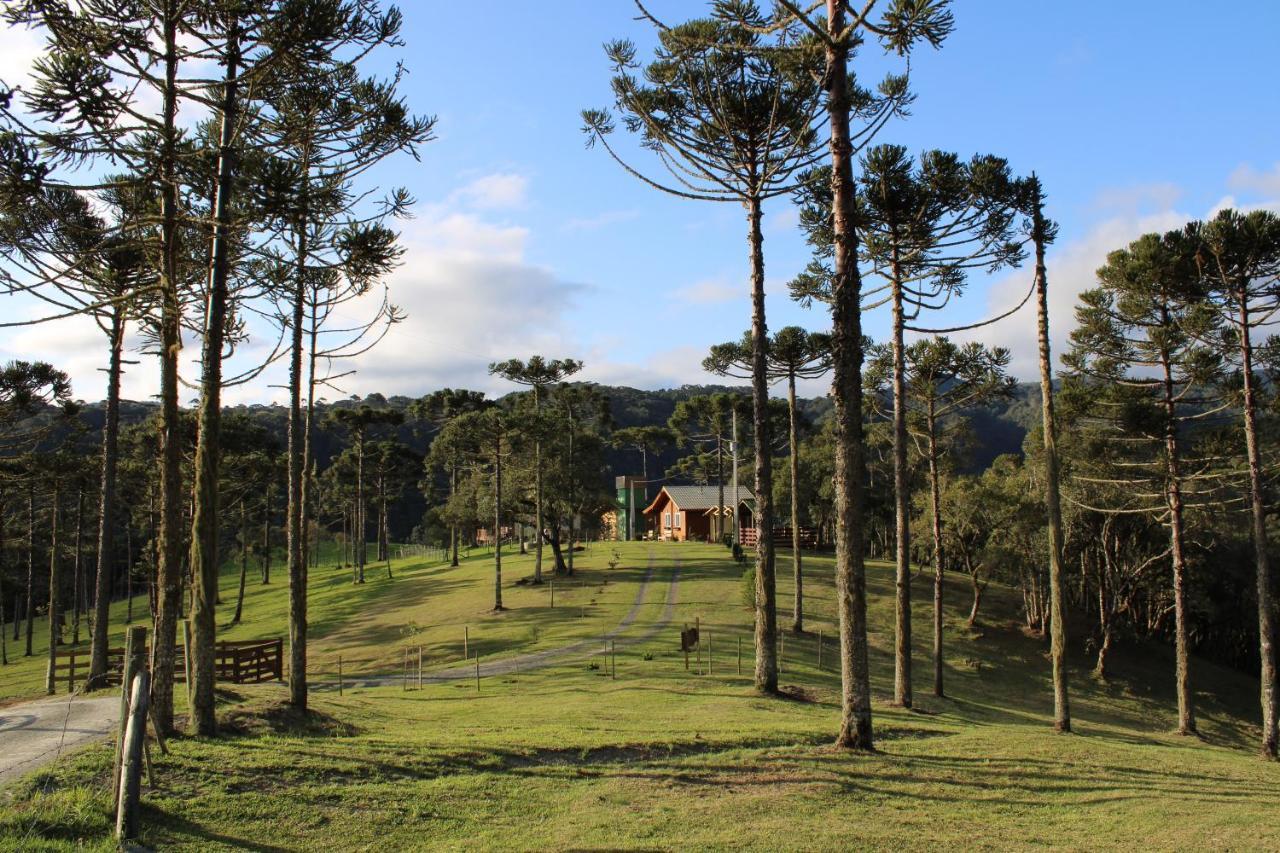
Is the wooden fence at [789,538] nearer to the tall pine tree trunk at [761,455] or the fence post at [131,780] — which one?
the tall pine tree trunk at [761,455]

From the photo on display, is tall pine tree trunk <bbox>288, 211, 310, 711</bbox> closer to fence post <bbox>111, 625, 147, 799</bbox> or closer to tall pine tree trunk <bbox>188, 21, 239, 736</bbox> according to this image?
tall pine tree trunk <bbox>188, 21, 239, 736</bbox>

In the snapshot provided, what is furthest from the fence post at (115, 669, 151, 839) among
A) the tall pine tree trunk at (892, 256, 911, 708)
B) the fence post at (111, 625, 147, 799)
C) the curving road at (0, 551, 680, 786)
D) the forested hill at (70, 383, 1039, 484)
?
the forested hill at (70, 383, 1039, 484)

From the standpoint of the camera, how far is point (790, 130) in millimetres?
16406

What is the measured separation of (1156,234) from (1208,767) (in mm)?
15309

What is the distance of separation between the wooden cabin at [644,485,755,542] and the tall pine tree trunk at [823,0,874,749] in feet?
165

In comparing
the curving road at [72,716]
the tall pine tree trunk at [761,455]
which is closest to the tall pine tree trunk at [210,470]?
the curving road at [72,716]

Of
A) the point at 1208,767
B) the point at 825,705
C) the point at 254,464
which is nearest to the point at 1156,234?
the point at 1208,767

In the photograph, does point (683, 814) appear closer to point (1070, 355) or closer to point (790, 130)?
point (790, 130)

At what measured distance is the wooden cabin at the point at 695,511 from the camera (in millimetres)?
64250

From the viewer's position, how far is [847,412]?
10.6 meters

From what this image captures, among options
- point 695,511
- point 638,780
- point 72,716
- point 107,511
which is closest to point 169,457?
point 72,716

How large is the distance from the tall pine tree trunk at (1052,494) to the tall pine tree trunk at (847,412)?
880cm

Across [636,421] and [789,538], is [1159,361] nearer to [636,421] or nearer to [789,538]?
[789,538]

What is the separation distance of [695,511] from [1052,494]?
2013 inches
